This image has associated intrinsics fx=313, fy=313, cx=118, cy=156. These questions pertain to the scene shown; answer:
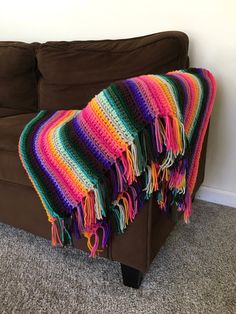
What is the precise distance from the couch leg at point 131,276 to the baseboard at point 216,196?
27.7 inches

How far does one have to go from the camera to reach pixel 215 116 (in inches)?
58.7

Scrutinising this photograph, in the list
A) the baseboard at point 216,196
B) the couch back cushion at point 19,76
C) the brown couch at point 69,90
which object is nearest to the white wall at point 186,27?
the baseboard at point 216,196

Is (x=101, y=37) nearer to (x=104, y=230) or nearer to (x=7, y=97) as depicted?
(x=7, y=97)

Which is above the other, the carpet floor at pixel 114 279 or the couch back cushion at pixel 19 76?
the couch back cushion at pixel 19 76

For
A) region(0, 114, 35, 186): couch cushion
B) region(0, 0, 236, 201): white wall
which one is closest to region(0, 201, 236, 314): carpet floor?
region(0, 114, 35, 186): couch cushion

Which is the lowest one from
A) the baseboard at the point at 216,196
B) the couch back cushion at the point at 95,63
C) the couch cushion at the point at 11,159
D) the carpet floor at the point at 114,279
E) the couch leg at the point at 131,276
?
the baseboard at the point at 216,196

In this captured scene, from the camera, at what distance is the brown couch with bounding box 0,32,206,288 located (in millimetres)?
979

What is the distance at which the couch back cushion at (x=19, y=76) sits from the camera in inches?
60.2

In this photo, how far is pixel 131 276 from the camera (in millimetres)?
1023

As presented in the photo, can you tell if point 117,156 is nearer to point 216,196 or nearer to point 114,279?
point 114,279

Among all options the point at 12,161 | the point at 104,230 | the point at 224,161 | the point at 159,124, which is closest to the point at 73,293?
the point at 104,230

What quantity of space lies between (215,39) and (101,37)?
585 mm

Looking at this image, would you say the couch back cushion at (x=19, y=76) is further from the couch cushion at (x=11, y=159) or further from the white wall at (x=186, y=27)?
the couch cushion at (x=11, y=159)

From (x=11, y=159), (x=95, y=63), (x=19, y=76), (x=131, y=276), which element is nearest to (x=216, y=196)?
(x=131, y=276)
